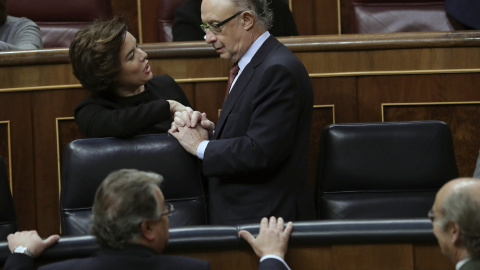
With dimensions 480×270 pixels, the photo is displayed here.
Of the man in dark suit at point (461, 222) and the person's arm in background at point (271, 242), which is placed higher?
the man in dark suit at point (461, 222)

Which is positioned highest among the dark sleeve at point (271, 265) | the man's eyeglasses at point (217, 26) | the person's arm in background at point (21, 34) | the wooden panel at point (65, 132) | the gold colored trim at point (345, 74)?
the man's eyeglasses at point (217, 26)

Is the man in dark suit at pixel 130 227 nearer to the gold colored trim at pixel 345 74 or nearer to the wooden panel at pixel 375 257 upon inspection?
the wooden panel at pixel 375 257

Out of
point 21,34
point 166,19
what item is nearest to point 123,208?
point 21,34

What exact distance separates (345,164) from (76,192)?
1.52ft

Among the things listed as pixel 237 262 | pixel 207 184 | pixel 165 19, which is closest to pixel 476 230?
pixel 237 262

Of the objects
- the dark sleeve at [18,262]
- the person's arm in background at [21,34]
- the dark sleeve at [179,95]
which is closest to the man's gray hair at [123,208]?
the dark sleeve at [18,262]

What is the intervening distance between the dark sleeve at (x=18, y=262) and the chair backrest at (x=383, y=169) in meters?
0.57

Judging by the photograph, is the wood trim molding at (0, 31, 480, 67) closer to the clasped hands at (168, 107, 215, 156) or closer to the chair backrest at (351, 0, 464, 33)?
the clasped hands at (168, 107, 215, 156)

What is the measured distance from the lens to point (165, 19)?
2289 millimetres

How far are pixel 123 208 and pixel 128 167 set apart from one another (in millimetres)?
410

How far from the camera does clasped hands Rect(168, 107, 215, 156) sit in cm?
133

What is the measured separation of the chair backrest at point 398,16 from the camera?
224 centimetres

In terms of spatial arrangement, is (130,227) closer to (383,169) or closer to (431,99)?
(383,169)

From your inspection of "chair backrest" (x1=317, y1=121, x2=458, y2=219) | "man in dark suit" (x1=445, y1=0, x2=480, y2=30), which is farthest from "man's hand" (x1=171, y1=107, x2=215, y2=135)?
"man in dark suit" (x1=445, y1=0, x2=480, y2=30)
